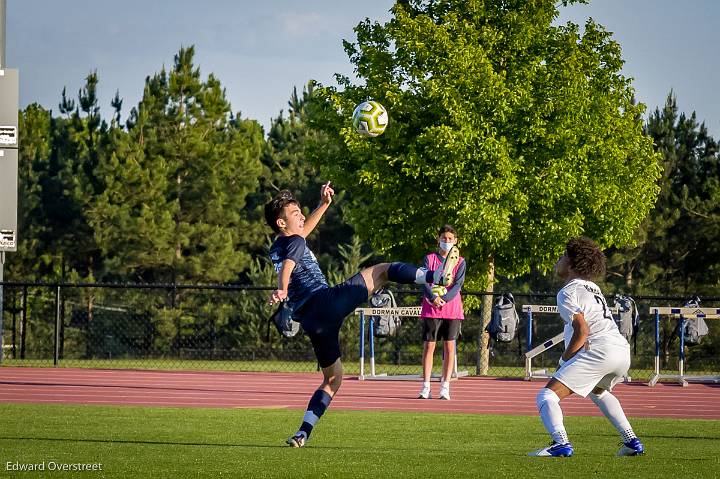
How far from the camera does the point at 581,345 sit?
28.4 feet

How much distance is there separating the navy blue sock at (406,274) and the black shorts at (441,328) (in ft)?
21.2

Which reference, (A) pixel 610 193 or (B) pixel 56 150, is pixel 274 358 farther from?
(B) pixel 56 150

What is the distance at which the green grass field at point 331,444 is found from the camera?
807 centimetres

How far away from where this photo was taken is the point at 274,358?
36.6 meters

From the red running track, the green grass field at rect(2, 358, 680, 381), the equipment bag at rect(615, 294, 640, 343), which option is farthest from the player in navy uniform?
the green grass field at rect(2, 358, 680, 381)

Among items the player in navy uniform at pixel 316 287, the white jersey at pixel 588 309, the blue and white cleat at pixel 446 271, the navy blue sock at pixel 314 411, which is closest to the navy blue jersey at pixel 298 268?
the player in navy uniform at pixel 316 287

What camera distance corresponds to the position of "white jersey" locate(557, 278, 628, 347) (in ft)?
28.4

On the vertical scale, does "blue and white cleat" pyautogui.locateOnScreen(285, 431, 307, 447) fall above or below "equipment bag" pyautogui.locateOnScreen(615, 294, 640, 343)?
below

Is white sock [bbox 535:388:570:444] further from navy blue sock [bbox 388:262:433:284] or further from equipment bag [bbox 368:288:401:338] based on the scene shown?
equipment bag [bbox 368:288:401:338]

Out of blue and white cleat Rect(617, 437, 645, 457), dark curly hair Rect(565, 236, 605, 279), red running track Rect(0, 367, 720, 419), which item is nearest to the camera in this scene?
dark curly hair Rect(565, 236, 605, 279)

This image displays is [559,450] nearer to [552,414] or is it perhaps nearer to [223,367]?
Result: [552,414]

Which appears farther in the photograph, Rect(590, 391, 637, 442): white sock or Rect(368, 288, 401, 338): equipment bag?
Rect(368, 288, 401, 338): equipment bag

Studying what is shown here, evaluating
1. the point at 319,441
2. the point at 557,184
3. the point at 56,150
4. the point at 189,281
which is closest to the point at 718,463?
the point at 319,441

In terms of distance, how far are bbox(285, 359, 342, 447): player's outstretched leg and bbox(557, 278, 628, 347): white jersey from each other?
2166 mm
